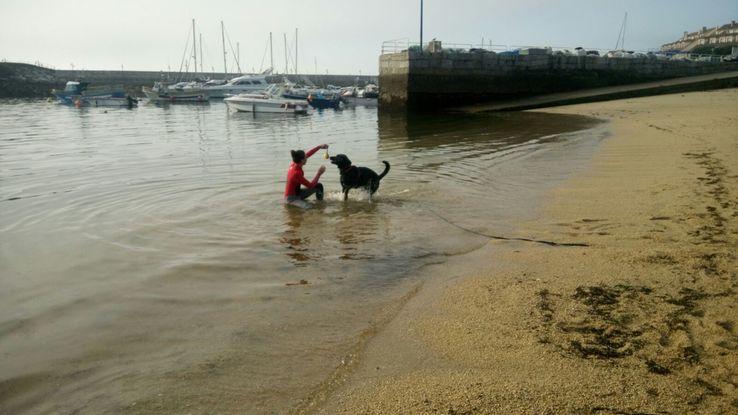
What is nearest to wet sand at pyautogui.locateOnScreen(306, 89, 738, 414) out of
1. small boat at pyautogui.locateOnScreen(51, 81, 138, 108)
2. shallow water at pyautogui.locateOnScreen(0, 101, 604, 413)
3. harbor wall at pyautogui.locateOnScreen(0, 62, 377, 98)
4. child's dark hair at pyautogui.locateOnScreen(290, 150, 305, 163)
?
shallow water at pyautogui.locateOnScreen(0, 101, 604, 413)

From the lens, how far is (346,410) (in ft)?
8.88

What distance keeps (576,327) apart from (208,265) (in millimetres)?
3821

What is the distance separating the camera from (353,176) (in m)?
8.29

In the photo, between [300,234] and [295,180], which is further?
[295,180]

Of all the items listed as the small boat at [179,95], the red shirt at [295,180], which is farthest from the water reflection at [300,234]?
the small boat at [179,95]

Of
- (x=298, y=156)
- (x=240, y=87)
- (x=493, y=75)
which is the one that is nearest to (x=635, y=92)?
(x=493, y=75)

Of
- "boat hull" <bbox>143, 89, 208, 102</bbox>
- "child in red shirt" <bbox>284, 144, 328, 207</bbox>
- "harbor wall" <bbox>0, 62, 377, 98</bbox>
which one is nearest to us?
"child in red shirt" <bbox>284, 144, 328, 207</bbox>

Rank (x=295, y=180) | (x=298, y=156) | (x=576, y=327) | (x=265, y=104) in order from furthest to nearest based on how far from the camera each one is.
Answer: (x=265, y=104) → (x=295, y=180) → (x=298, y=156) → (x=576, y=327)

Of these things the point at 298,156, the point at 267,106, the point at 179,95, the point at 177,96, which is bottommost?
the point at 298,156

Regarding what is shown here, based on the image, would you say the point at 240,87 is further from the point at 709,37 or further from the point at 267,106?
the point at 709,37

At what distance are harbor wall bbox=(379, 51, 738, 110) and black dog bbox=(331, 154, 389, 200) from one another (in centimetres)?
2404

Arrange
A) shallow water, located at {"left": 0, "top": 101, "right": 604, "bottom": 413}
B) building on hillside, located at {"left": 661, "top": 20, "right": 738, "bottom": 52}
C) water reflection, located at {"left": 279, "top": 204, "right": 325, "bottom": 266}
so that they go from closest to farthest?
shallow water, located at {"left": 0, "top": 101, "right": 604, "bottom": 413} → water reflection, located at {"left": 279, "top": 204, "right": 325, "bottom": 266} → building on hillside, located at {"left": 661, "top": 20, "right": 738, "bottom": 52}

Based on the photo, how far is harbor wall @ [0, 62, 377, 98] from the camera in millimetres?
70438

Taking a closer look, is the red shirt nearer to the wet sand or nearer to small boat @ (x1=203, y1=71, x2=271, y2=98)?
the wet sand
